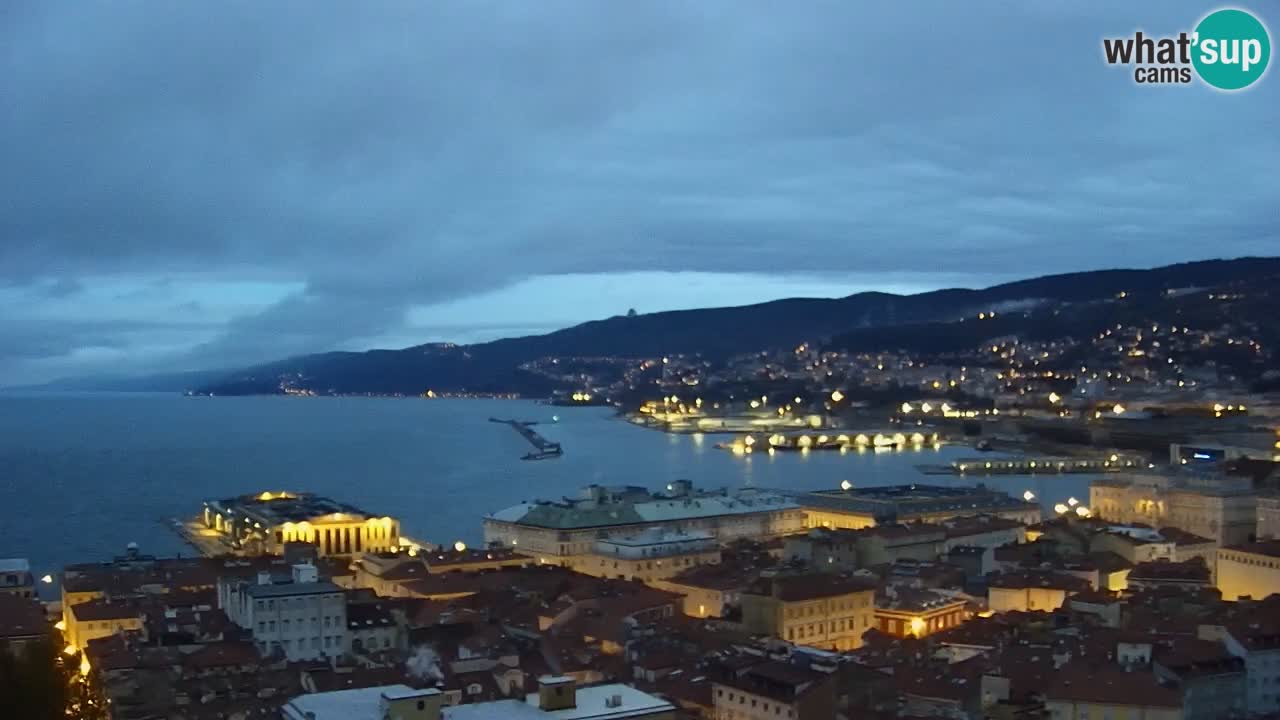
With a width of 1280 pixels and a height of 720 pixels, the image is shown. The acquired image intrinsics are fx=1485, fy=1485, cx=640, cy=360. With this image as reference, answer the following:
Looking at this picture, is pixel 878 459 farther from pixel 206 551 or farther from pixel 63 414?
pixel 63 414

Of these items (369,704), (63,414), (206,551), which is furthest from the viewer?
(63,414)

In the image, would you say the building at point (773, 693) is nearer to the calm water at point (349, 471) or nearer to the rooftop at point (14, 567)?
the rooftop at point (14, 567)

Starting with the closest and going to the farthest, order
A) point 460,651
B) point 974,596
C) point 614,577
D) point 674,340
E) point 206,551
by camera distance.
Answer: point 460,651 → point 974,596 → point 614,577 → point 206,551 → point 674,340

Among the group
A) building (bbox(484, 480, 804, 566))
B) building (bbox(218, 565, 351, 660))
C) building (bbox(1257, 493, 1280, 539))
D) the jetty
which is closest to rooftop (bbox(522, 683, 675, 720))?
building (bbox(218, 565, 351, 660))

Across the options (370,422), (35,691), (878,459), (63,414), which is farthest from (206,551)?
(63,414)

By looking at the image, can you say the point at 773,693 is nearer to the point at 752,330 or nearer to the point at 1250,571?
the point at 1250,571

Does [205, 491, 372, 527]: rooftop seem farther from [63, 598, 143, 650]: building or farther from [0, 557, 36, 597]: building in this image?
[63, 598, 143, 650]: building

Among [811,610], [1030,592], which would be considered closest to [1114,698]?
[811,610]
